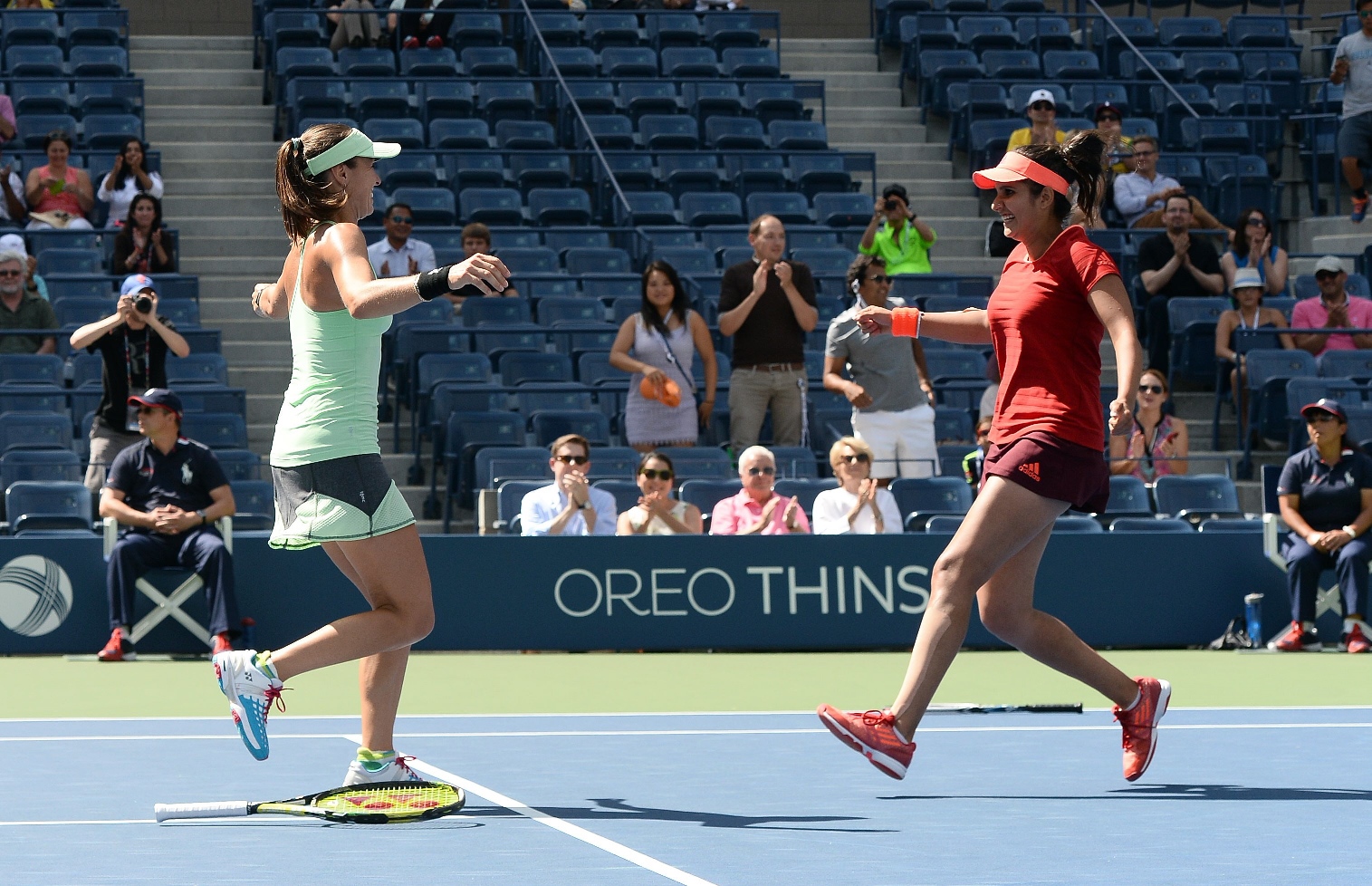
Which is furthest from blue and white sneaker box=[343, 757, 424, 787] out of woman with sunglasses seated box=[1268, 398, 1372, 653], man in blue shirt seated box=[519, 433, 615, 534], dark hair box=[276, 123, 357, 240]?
woman with sunglasses seated box=[1268, 398, 1372, 653]

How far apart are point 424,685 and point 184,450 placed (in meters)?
2.51

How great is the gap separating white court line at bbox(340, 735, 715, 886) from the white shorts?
642cm

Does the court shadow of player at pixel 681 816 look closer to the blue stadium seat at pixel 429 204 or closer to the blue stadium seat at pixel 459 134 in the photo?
the blue stadium seat at pixel 429 204

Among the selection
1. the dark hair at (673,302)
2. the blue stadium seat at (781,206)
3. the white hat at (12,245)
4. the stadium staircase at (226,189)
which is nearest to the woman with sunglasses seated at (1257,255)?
the blue stadium seat at (781,206)

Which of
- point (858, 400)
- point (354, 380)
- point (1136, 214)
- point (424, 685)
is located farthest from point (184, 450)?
point (1136, 214)

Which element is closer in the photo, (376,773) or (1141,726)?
(376,773)

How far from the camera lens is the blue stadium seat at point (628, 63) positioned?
18609 millimetres

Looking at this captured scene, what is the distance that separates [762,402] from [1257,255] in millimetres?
4856

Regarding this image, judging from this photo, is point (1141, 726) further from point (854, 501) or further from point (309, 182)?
point (854, 501)

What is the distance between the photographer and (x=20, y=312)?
13.8 meters

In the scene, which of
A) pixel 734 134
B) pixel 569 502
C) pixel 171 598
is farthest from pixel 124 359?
pixel 734 134

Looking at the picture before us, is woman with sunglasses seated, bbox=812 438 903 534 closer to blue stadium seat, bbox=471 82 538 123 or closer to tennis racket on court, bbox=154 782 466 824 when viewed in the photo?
tennis racket on court, bbox=154 782 466 824

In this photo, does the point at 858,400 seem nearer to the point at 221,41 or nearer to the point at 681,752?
the point at 681,752

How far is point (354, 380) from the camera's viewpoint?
5.13 metres
